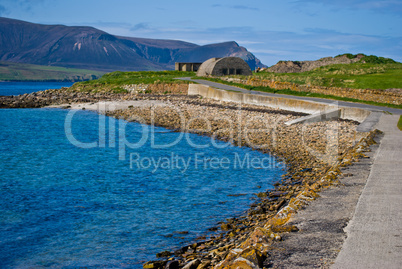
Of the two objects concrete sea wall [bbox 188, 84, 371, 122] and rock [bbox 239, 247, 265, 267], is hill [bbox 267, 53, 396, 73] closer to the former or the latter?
concrete sea wall [bbox 188, 84, 371, 122]

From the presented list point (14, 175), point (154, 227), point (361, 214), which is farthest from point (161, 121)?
point (361, 214)

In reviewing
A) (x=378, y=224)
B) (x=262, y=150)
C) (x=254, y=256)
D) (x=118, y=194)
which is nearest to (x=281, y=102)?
(x=262, y=150)

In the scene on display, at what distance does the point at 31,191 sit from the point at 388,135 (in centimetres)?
1361

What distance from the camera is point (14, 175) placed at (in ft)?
63.0

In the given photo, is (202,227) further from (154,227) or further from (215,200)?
(215,200)

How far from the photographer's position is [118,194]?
15117 mm

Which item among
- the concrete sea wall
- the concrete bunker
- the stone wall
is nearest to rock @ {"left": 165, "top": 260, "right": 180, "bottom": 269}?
the concrete sea wall

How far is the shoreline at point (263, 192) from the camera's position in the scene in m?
7.03

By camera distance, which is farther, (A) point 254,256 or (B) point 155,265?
(B) point 155,265

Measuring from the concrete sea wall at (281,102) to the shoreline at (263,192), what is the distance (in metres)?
0.95

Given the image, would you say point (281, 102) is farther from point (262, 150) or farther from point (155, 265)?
point (155, 265)

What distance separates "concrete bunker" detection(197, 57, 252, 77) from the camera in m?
63.3

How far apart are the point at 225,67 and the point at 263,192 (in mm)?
52351

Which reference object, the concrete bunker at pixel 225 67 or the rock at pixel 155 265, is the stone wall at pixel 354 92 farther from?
the rock at pixel 155 265
